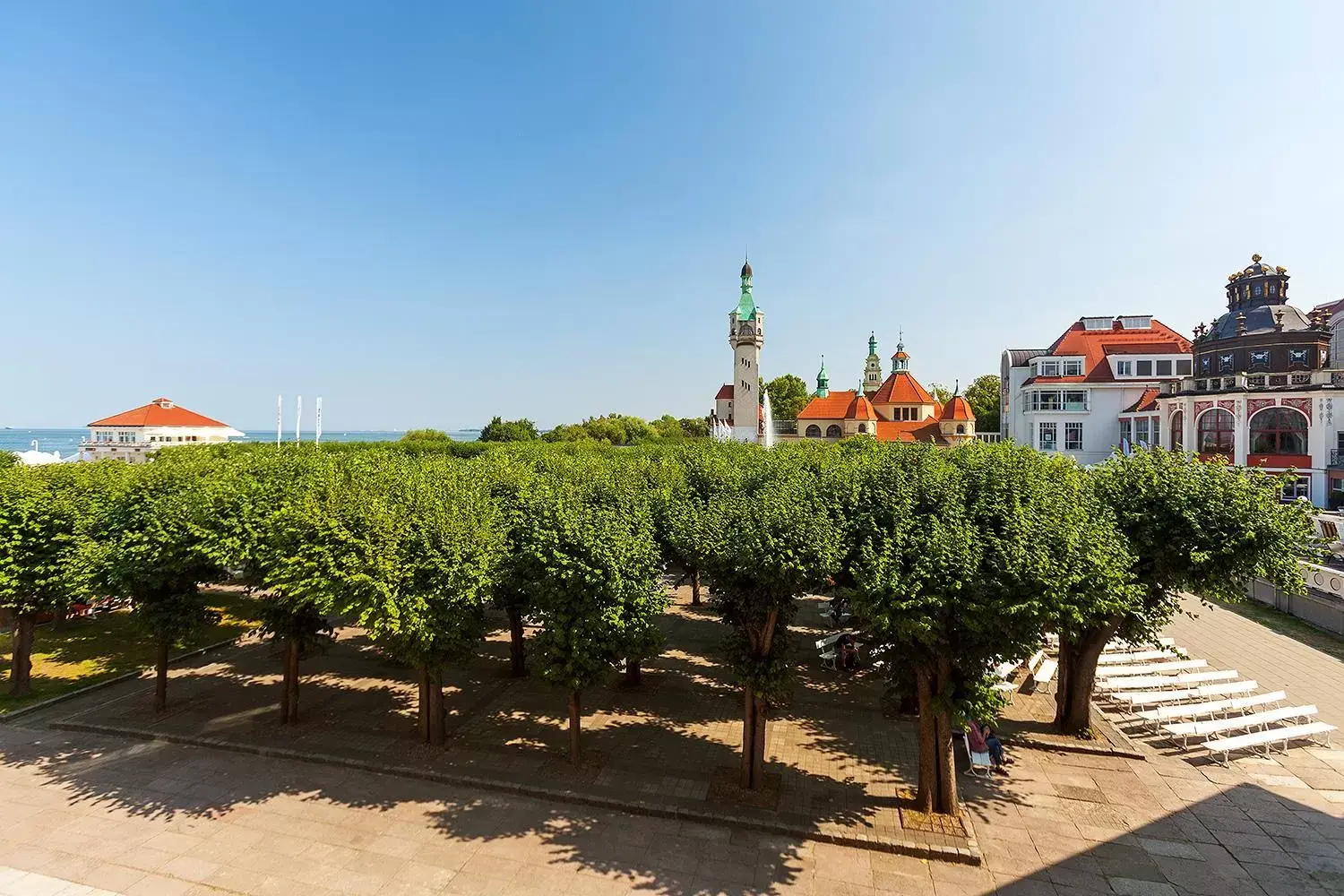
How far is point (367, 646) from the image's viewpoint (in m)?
23.4

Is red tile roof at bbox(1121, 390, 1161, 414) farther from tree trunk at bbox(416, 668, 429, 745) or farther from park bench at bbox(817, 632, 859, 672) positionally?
tree trunk at bbox(416, 668, 429, 745)

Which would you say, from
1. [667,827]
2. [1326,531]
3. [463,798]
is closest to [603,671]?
[667,827]

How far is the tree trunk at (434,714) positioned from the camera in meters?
15.7

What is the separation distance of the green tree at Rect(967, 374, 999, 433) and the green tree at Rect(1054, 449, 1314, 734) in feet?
282

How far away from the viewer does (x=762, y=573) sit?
12.5 metres

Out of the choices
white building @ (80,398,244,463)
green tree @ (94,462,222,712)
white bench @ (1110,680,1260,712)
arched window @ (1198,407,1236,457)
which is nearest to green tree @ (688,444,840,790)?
white bench @ (1110,680,1260,712)

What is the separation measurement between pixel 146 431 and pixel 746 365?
72250mm

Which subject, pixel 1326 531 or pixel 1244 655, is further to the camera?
pixel 1326 531

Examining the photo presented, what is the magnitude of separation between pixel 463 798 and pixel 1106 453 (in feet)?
214

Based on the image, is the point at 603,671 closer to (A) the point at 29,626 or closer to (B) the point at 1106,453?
(A) the point at 29,626

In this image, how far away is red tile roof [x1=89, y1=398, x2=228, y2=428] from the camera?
66312 mm

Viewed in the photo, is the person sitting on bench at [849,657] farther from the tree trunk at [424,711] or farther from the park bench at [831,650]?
the tree trunk at [424,711]

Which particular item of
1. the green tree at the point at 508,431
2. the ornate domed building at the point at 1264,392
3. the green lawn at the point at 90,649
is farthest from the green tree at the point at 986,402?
the green lawn at the point at 90,649

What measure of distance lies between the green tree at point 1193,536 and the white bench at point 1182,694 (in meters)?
3.97
